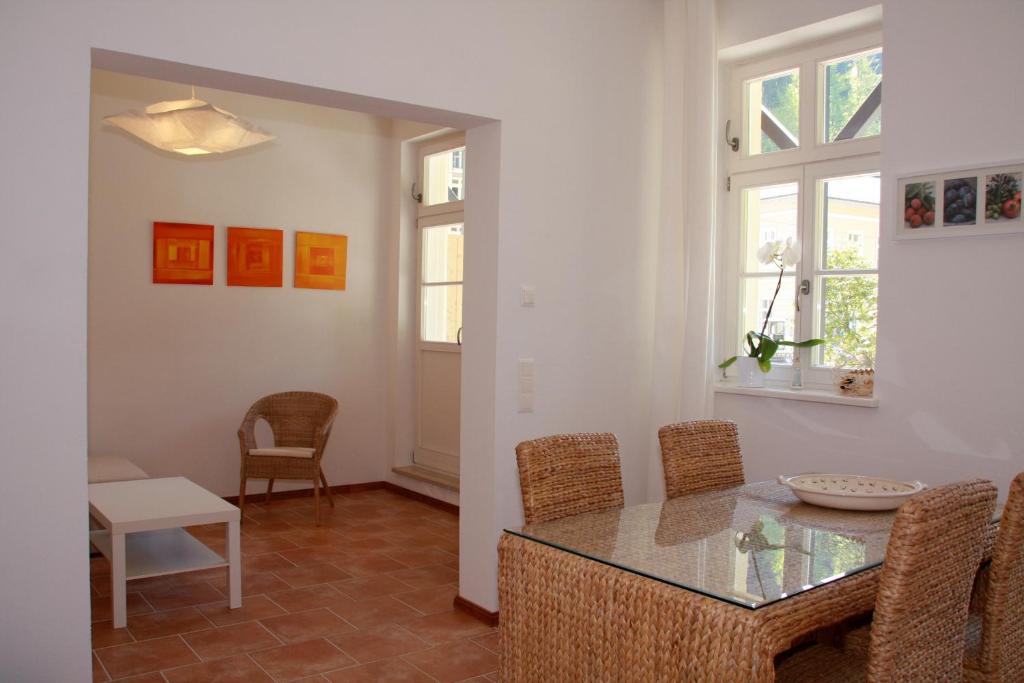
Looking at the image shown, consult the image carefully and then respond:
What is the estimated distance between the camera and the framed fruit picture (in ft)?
10.6

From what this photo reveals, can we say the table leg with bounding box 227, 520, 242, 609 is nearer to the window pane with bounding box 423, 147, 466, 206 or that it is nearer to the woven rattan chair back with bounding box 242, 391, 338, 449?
the woven rattan chair back with bounding box 242, 391, 338, 449

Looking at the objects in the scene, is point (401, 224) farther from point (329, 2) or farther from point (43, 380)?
point (43, 380)

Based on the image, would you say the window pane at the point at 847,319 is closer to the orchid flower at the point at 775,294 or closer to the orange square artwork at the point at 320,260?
the orchid flower at the point at 775,294

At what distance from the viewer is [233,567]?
12.7 feet

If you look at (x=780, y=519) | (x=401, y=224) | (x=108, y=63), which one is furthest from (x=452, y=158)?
(x=780, y=519)

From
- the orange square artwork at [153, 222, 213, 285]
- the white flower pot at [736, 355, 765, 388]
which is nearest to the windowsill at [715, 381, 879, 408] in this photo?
the white flower pot at [736, 355, 765, 388]

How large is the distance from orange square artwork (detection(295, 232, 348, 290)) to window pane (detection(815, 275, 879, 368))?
3515 millimetres

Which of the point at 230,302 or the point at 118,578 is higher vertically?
the point at 230,302

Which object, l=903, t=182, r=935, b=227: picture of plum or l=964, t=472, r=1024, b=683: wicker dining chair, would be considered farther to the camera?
l=903, t=182, r=935, b=227: picture of plum

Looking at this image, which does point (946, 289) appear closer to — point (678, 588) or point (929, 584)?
point (929, 584)

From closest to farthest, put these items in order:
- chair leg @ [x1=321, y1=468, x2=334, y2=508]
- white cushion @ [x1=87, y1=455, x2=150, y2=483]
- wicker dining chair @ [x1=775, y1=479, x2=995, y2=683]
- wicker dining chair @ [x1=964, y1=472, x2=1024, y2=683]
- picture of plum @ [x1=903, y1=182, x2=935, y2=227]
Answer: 1. wicker dining chair @ [x1=775, y1=479, x2=995, y2=683]
2. wicker dining chair @ [x1=964, y1=472, x2=1024, y2=683]
3. picture of plum @ [x1=903, y1=182, x2=935, y2=227]
4. white cushion @ [x1=87, y1=455, x2=150, y2=483]
5. chair leg @ [x1=321, y1=468, x2=334, y2=508]

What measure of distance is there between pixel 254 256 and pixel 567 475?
3.96 m

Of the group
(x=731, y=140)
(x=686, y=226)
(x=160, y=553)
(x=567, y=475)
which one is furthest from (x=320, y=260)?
(x=567, y=475)

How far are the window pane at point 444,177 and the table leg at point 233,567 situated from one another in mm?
2915
